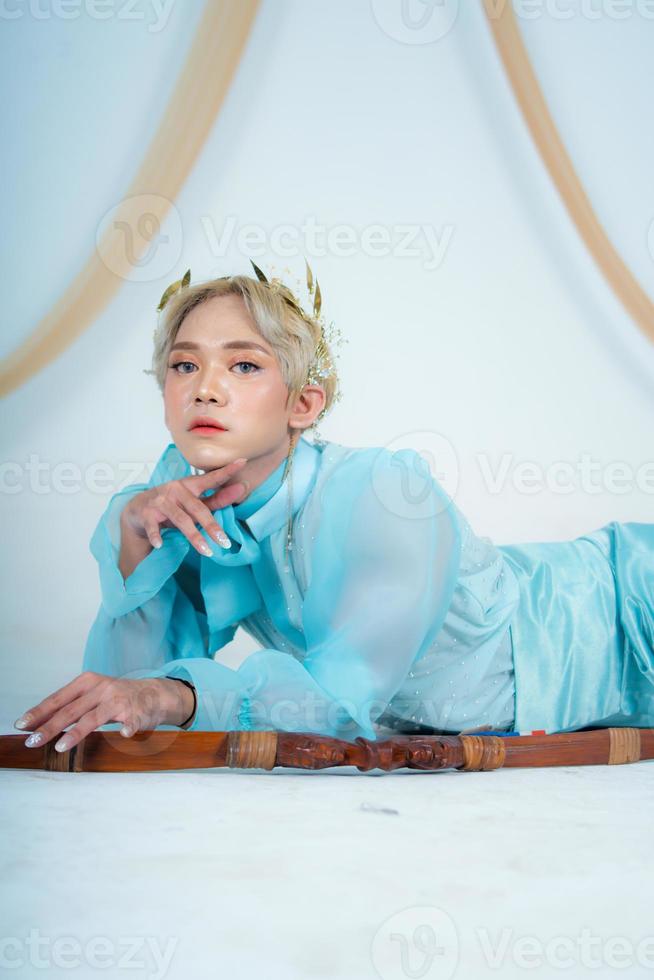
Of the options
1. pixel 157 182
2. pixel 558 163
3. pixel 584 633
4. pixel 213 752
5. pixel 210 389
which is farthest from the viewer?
pixel 558 163

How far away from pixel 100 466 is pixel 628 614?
1.51m

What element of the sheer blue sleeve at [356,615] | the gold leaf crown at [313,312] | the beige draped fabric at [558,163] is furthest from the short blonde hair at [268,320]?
the beige draped fabric at [558,163]

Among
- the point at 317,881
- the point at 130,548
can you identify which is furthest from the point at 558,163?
the point at 317,881

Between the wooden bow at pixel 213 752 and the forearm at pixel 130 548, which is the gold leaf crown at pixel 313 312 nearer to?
the forearm at pixel 130 548

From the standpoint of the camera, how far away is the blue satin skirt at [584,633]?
6.08 ft

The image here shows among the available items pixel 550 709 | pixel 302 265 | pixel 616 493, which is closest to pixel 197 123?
pixel 302 265

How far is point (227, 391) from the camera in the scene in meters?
1.67

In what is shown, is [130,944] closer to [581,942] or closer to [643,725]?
[581,942]

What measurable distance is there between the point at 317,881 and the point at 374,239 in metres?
2.36

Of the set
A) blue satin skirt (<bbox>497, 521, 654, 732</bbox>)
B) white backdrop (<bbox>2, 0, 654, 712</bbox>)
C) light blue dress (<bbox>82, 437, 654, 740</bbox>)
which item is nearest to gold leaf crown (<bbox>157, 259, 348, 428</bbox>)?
light blue dress (<bbox>82, 437, 654, 740</bbox>)

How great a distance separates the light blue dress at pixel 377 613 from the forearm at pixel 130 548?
2 centimetres

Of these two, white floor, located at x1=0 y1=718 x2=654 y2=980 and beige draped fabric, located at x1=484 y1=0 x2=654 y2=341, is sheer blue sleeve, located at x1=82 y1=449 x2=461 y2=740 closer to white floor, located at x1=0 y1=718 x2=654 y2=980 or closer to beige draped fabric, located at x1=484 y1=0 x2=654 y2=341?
white floor, located at x1=0 y1=718 x2=654 y2=980

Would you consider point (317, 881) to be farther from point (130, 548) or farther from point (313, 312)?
point (313, 312)

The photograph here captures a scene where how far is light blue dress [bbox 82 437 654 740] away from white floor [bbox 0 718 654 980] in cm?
19
